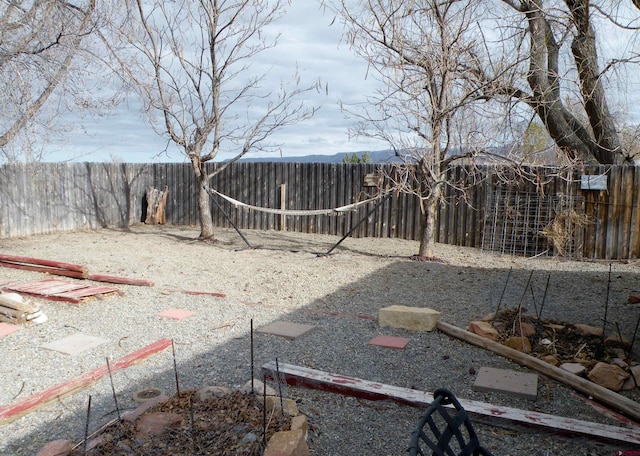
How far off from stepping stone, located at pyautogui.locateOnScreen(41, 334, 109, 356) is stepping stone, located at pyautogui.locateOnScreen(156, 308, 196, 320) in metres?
0.61

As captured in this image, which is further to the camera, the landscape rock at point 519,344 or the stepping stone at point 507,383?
the landscape rock at point 519,344

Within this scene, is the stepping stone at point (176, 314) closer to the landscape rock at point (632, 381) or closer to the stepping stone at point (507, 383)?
the stepping stone at point (507, 383)

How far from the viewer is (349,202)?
9.45 m

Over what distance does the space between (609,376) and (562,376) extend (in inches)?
9.6

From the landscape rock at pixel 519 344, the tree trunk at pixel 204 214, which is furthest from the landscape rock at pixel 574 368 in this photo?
the tree trunk at pixel 204 214

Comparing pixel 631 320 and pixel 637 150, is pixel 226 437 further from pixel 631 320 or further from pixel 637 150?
pixel 637 150

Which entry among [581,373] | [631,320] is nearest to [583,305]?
[631,320]

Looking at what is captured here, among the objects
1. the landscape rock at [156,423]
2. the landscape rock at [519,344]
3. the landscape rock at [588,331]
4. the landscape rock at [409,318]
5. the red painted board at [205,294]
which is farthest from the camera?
the red painted board at [205,294]

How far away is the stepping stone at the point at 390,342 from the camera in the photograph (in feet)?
11.2

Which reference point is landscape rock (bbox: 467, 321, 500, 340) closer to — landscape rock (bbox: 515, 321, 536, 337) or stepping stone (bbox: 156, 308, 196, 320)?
landscape rock (bbox: 515, 321, 536, 337)

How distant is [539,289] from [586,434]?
3.28 m

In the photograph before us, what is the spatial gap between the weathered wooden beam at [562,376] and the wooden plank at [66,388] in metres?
2.06

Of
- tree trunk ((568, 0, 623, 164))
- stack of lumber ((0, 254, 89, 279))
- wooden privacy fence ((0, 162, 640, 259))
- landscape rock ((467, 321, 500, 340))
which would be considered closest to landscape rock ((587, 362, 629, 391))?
landscape rock ((467, 321, 500, 340))

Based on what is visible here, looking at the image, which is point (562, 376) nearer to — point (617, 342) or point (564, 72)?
point (617, 342)
